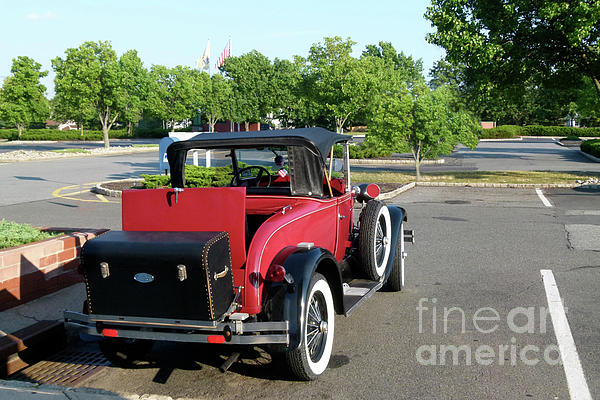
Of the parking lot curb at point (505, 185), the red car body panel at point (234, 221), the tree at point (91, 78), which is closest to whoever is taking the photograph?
the red car body panel at point (234, 221)

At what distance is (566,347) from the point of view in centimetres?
478

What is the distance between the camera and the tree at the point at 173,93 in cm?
5369

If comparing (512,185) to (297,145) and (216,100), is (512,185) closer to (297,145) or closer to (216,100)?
(297,145)

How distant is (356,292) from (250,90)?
197ft

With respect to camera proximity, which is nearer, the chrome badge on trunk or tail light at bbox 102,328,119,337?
the chrome badge on trunk

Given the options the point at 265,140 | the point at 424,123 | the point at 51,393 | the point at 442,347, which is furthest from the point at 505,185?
the point at 51,393

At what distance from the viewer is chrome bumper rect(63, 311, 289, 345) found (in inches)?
148

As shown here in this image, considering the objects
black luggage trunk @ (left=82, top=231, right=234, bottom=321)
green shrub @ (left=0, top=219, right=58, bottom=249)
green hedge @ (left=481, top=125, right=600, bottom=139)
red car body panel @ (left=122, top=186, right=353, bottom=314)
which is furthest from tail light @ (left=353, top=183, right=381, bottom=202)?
green hedge @ (left=481, top=125, right=600, bottom=139)

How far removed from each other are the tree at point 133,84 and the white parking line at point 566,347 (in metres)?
42.1

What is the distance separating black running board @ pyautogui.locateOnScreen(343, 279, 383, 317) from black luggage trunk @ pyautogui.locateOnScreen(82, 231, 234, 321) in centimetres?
137

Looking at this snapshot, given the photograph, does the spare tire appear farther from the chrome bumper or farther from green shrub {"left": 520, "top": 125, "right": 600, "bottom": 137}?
green shrub {"left": 520, "top": 125, "right": 600, "bottom": 137}

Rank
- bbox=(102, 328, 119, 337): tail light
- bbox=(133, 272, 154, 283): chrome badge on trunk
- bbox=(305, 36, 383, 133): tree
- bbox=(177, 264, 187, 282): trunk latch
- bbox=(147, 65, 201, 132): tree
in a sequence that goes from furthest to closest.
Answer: bbox=(147, 65, 201, 132): tree → bbox=(305, 36, 383, 133): tree → bbox=(102, 328, 119, 337): tail light → bbox=(133, 272, 154, 283): chrome badge on trunk → bbox=(177, 264, 187, 282): trunk latch

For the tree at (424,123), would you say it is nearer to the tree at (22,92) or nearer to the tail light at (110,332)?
the tail light at (110,332)

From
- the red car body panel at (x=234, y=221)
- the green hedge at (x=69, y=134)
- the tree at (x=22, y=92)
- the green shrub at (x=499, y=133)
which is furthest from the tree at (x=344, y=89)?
the tree at (x=22, y=92)
